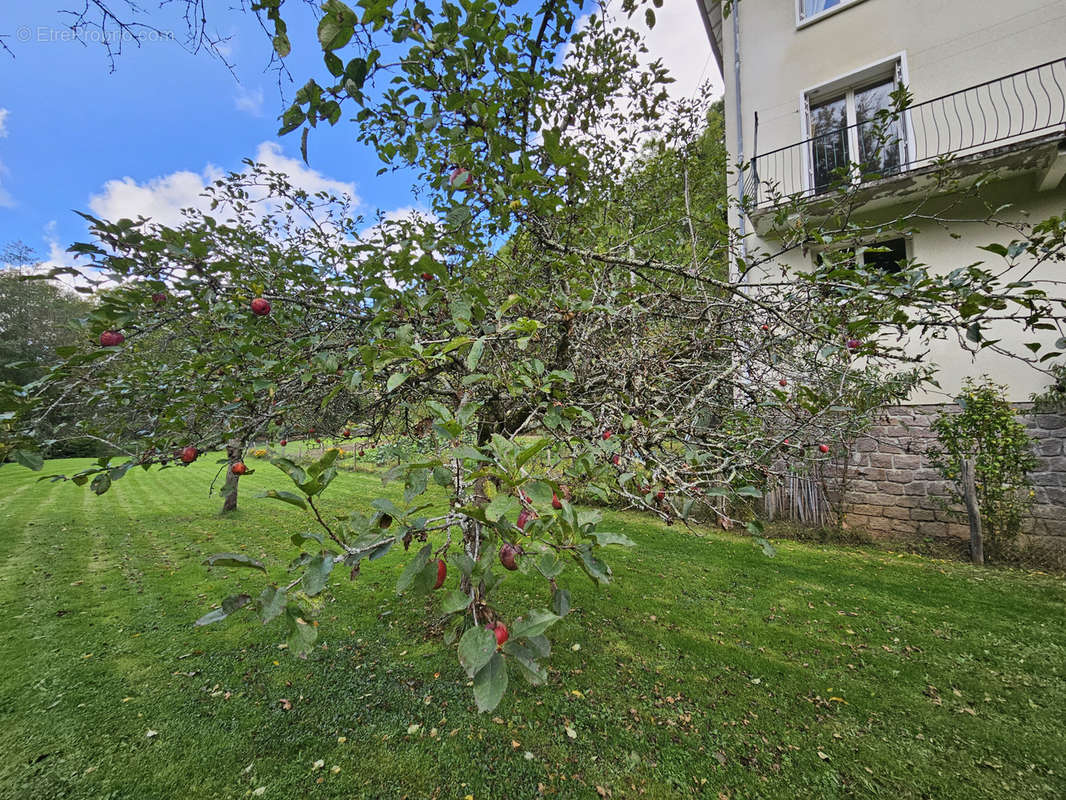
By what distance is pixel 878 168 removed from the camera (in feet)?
21.1

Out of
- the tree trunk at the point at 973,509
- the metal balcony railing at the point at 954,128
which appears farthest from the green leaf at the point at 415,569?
the tree trunk at the point at 973,509

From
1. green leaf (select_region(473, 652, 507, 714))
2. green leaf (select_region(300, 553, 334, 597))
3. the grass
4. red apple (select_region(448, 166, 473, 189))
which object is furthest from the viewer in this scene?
the grass

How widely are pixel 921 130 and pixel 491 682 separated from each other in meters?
8.78

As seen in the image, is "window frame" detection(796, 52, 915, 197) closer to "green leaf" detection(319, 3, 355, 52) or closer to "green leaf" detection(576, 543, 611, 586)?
"green leaf" detection(319, 3, 355, 52)

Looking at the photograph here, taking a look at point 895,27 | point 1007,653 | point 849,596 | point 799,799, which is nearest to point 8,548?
point 799,799

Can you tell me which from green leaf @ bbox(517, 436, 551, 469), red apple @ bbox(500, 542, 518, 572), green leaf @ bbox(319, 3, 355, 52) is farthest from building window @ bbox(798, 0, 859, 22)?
red apple @ bbox(500, 542, 518, 572)

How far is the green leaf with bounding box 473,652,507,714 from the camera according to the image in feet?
2.10

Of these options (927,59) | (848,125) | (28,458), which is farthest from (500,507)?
(927,59)

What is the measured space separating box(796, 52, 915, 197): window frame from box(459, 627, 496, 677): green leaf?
757 cm

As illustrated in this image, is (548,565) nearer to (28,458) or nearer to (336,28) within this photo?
(336,28)

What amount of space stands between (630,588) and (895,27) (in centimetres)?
896

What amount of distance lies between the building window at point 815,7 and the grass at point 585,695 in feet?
28.1

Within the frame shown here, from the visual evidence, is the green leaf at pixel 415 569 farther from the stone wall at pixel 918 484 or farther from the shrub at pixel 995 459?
the shrub at pixel 995 459

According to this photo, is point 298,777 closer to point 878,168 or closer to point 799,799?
point 799,799
